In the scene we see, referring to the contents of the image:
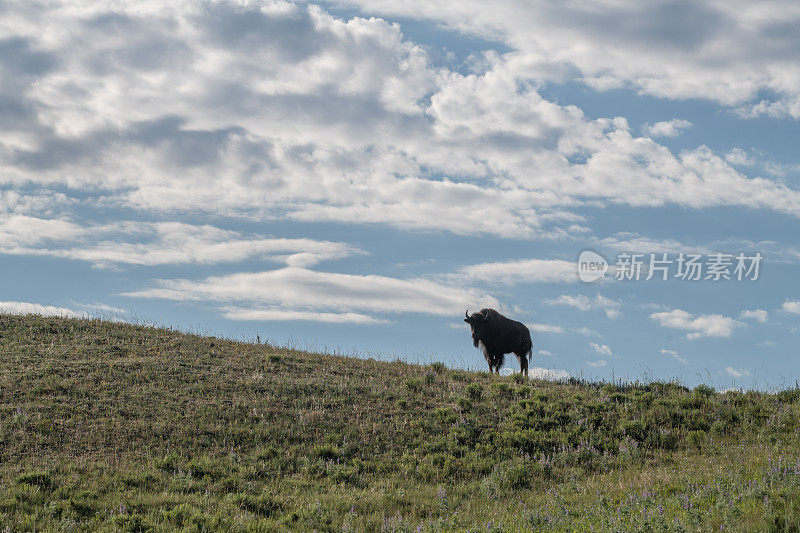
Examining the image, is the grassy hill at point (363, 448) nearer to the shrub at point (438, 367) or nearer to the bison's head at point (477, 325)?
the shrub at point (438, 367)

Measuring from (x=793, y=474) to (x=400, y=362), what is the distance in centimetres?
1868

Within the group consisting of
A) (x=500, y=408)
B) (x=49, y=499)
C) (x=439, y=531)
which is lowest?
(x=49, y=499)

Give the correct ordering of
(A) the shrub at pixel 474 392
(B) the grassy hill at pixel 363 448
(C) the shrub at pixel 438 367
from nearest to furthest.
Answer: (B) the grassy hill at pixel 363 448, (A) the shrub at pixel 474 392, (C) the shrub at pixel 438 367

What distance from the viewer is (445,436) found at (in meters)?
18.0

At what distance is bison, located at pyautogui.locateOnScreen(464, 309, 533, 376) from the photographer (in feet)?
98.7

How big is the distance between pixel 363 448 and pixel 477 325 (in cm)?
1390

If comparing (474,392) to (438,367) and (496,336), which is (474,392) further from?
(496,336)

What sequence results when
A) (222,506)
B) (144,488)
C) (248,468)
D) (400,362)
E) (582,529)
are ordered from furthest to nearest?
(400,362) → (248,468) → (144,488) → (222,506) → (582,529)

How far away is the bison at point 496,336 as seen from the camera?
30078 mm

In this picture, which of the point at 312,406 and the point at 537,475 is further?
the point at 312,406

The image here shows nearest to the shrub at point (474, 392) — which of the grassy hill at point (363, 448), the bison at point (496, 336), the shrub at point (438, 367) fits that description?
the grassy hill at point (363, 448)

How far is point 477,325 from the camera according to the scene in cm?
2998

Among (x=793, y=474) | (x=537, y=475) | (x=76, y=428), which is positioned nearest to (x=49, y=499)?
(x=76, y=428)

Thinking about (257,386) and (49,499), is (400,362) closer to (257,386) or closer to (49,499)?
(257,386)
